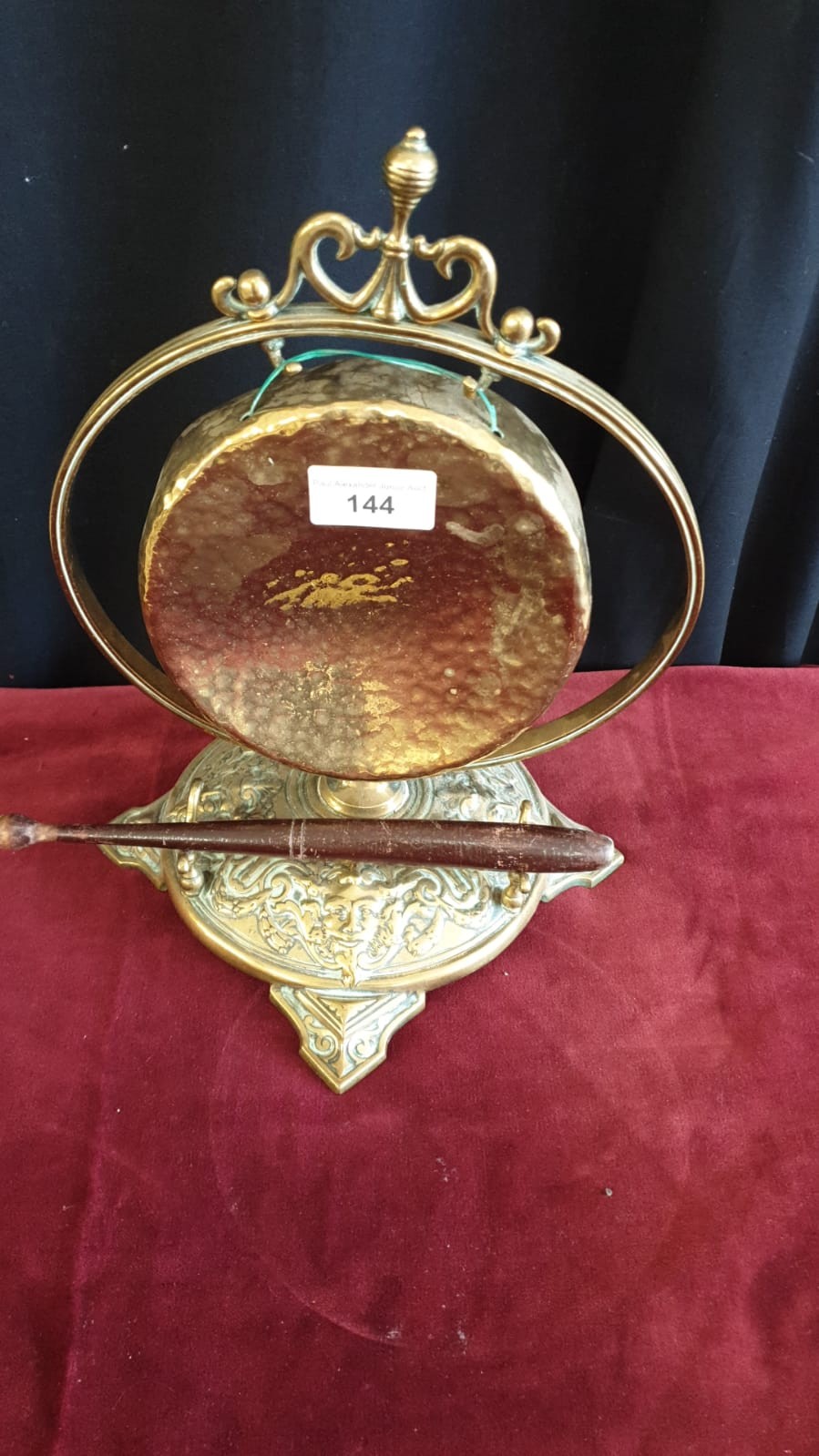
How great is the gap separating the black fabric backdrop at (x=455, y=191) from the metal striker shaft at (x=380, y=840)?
472 mm

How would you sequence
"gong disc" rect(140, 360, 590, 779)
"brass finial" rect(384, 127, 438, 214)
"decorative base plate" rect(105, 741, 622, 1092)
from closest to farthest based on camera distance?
"brass finial" rect(384, 127, 438, 214) < "gong disc" rect(140, 360, 590, 779) < "decorative base plate" rect(105, 741, 622, 1092)

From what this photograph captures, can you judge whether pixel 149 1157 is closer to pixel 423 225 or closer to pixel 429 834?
pixel 429 834

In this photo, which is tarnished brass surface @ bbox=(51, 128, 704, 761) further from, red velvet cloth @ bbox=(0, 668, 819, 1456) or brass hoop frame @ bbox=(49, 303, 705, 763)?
red velvet cloth @ bbox=(0, 668, 819, 1456)

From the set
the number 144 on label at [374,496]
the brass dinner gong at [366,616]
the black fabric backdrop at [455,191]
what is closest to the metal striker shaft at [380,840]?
the brass dinner gong at [366,616]

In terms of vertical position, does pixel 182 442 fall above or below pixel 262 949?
above

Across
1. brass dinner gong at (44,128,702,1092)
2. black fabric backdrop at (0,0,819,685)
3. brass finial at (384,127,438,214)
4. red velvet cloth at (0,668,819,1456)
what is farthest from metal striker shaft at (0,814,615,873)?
brass finial at (384,127,438,214)

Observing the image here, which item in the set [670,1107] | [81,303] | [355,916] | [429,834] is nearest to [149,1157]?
[355,916]

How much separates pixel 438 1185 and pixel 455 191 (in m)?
1.02

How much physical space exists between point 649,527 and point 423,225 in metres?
0.48

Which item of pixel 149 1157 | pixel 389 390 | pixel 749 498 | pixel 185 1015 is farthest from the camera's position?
pixel 749 498

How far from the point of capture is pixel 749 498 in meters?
1.22

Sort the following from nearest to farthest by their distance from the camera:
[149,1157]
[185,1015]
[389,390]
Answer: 1. [389,390]
2. [149,1157]
3. [185,1015]

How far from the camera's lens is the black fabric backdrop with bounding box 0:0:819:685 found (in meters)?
0.90

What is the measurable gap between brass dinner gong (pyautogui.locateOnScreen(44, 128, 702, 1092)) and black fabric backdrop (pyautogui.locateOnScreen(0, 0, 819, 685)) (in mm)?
175
